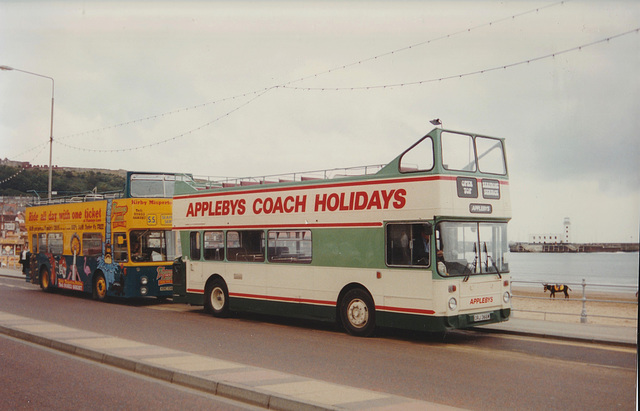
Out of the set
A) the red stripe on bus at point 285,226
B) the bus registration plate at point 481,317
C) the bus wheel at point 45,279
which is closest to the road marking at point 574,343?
the bus registration plate at point 481,317

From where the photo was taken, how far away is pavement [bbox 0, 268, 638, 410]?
720cm

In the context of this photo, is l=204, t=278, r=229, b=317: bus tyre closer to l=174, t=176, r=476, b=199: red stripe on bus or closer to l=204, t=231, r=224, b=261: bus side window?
l=204, t=231, r=224, b=261: bus side window

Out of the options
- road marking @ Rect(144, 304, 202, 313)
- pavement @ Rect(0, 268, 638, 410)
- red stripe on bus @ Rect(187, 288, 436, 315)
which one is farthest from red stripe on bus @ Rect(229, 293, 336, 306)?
pavement @ Rect(0, 268, 638, 410)

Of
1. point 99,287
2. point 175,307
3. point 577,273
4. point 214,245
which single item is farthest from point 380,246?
point 577,273

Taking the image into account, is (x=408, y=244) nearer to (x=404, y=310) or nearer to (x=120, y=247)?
(x=404, y=310)

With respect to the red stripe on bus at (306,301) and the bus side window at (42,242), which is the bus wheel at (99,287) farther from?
the red stripe on bus at (306,301)

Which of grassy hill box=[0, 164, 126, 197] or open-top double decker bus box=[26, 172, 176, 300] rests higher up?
grassy hill box=[0, 164, 126, 197]

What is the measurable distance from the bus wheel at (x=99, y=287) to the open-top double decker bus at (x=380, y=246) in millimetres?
6871

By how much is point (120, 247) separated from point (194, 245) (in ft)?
13.5

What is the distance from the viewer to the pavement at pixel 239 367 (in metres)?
7.20

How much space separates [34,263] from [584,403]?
24.2 meters

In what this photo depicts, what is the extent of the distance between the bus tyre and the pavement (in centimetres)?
419

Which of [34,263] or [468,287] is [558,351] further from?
[34,263]

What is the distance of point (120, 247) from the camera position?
20.5 m
